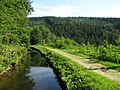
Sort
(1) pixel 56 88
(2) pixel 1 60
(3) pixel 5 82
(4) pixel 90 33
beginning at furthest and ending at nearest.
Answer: (4) pixel 90 33, (2) pixel 1 60, (3) pixel 5 82, (1) pixel 56 88

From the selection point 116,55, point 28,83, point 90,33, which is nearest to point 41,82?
point 28,83

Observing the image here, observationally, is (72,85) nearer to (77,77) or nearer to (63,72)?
(77,77)

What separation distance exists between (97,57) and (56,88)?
1742 centimetres

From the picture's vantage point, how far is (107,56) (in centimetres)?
4188

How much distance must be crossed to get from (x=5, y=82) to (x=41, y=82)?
4057 mm

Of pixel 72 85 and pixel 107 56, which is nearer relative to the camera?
pixel 72 85

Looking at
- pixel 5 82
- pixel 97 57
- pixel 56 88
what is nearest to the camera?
pixel 56 88

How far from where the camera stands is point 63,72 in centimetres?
3006

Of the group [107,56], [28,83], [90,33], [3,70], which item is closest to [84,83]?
[28,83]

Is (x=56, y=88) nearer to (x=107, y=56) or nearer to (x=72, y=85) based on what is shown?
(x=72, y=85)

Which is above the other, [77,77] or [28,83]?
[77,77]

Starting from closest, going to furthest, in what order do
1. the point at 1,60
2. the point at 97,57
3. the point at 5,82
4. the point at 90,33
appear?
the point at 5,82
the point at 1,60
the point at 97,57
the point at 90,33

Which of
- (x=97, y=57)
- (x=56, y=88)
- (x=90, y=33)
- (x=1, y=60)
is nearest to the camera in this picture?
(x=56, y=88)

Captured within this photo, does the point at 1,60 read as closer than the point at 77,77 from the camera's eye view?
No
